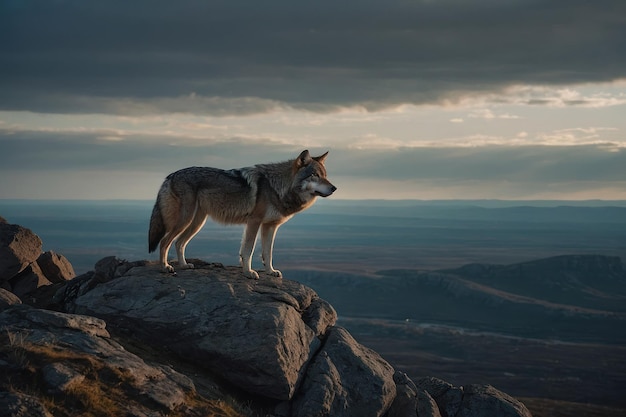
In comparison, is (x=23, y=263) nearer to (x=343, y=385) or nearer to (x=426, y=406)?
(x=343, y=385)

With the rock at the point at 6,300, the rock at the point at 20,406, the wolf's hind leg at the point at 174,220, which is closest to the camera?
the rock at the point at 20,406

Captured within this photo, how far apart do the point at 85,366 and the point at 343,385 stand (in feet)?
24.1

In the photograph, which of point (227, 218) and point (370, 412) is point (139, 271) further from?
point (370, 412)

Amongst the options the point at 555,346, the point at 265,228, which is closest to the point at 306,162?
the point at 265,228

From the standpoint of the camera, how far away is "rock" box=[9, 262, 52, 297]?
2750 cm

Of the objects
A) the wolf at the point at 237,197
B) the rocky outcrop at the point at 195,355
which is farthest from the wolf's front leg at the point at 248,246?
the rocky outcrop at the point at 195,355

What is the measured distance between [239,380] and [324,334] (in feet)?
12.3

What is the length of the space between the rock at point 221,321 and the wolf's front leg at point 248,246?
2.15 feet

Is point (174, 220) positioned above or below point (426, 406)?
above

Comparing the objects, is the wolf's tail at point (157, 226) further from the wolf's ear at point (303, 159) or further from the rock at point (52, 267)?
the rock at point (52, 267)

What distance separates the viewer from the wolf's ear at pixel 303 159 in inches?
867

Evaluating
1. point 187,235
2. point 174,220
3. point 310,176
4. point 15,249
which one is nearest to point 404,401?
point 310,176

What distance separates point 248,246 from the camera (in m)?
22.5

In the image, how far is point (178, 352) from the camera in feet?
64.1
